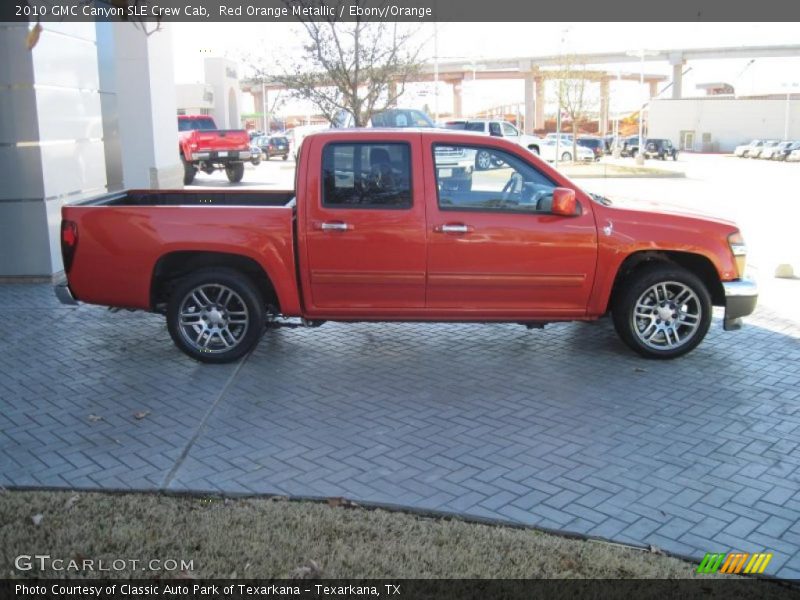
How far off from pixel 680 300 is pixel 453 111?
100891mm

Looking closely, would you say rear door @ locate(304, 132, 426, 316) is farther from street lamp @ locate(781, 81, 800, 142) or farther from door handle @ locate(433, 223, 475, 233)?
street lamp @ locate(781, 81, 800, 142)

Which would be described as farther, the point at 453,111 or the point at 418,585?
the point at 453,111

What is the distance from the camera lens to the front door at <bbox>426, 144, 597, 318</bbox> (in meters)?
6.71

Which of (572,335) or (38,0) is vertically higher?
(38,0)

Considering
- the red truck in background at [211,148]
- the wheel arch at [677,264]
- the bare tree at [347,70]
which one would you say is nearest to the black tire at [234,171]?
the red truck in background at [211,148]

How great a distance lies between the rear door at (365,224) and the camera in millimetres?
6699

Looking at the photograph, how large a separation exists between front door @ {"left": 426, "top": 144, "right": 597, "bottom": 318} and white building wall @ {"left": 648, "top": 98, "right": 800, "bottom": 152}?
81169 millimetres

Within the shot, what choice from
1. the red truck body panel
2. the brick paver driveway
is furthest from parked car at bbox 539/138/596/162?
the red truck body panel

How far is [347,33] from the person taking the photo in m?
12.0

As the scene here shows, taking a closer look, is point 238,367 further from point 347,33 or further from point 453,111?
point 453,111

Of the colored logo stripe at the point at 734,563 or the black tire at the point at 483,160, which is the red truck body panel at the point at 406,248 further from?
the colored logo stripe at the point at 734,563

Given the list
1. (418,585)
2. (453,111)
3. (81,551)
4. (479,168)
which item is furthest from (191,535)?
(453,111)

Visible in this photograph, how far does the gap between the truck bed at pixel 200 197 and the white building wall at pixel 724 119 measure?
265ft

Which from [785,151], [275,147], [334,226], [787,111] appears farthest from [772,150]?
[334,226]
